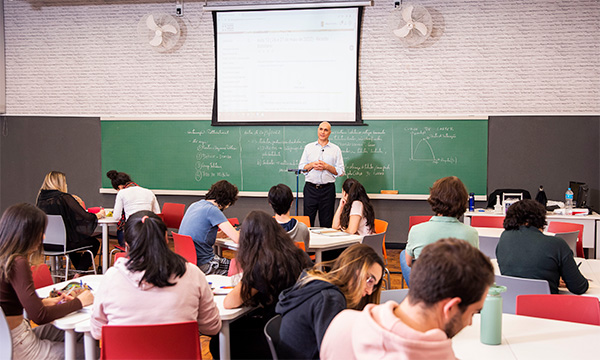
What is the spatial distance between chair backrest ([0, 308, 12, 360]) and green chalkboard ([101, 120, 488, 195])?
5112 millimetres

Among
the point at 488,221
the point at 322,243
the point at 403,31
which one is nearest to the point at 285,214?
the point at 322,243

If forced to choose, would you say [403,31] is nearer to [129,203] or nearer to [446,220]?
[129,203]

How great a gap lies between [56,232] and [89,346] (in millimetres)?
3026

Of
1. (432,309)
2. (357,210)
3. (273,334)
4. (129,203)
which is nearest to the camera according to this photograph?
(432,309)

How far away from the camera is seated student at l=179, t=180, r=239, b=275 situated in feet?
13.3

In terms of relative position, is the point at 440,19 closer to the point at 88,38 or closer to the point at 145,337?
the point at 88,38

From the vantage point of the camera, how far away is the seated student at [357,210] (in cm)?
469

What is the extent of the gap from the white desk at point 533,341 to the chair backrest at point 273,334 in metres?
0.70

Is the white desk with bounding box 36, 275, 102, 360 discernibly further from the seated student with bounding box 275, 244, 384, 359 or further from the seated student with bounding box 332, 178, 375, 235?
the seated student with bounding box 332, 178, 375, 235

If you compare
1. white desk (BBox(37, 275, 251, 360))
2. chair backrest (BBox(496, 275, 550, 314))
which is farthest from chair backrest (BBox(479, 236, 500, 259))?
white desk (BBox(37, 275, 251, 360))

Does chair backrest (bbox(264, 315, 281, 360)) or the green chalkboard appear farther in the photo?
the green chalkboard

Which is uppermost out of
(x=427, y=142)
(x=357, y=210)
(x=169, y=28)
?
(x=169, y=28)

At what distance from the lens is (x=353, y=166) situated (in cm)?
718

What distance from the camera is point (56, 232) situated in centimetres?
509
